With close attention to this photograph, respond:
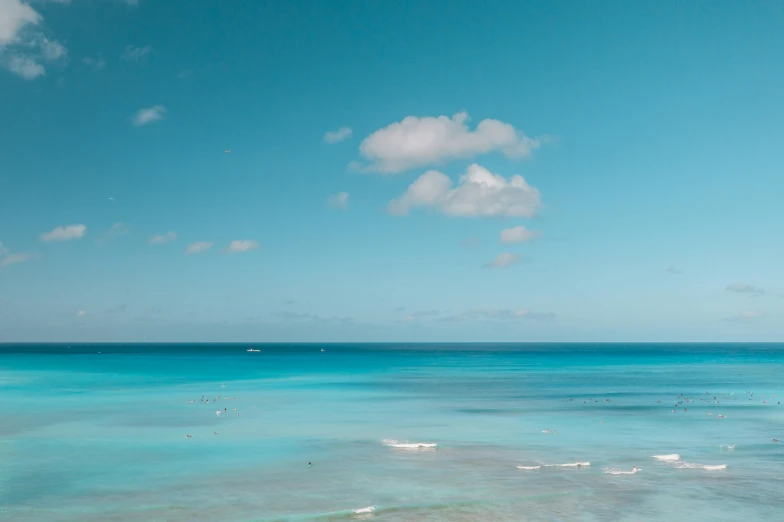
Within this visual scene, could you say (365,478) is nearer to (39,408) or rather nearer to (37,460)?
(37,460)

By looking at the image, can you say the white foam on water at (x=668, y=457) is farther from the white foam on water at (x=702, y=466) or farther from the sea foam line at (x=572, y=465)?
the sea foam line at (x=572, y=465)

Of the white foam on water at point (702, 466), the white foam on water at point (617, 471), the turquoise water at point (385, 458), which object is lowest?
the turquoise water at point (385, 458)

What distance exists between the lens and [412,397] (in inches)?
2351

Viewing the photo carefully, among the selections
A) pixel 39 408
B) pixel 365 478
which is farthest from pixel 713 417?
pixel 39 408

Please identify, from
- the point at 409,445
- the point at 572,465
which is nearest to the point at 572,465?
the point at 572,465

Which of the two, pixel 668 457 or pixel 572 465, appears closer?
pixel 572 465

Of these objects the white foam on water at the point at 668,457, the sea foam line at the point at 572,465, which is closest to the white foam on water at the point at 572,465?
the sea foam line at the point at 572,465

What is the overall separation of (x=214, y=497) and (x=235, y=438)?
43.3 ft

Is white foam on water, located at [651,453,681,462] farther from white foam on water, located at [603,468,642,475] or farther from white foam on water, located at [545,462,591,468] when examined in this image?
white foam on water, located at [545,462,591,468]

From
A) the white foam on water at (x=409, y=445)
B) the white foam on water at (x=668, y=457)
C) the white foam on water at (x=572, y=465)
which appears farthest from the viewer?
the white foam on water at (x=409, y=445)

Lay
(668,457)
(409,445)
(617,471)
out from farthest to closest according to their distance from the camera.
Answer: (409,445) < (668,457) < (617,471)

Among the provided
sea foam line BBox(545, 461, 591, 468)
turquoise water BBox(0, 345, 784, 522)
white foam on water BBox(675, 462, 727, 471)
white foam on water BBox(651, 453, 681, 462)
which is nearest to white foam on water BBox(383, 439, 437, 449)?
turquoise water BBox(0, 345, 784, 522)

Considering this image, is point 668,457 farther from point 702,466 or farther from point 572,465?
point 572,465

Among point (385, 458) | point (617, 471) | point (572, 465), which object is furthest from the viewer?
point (385, 458)
